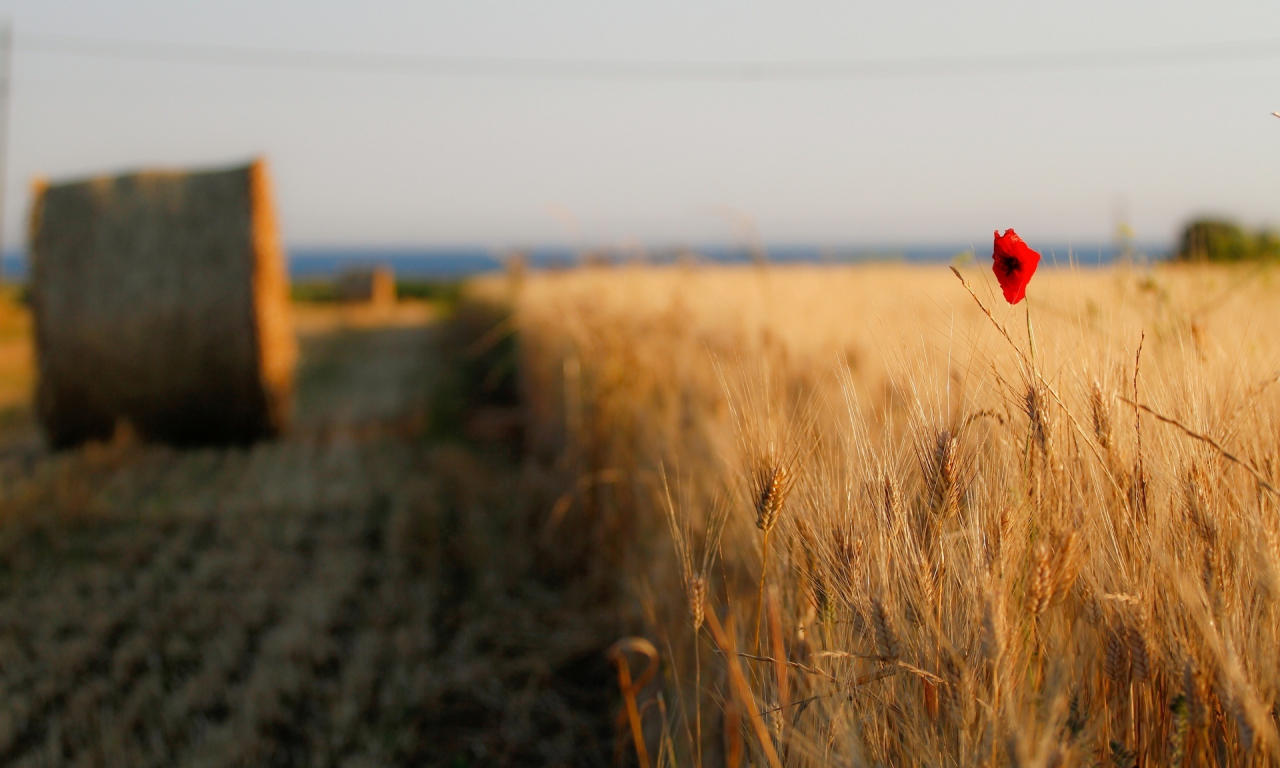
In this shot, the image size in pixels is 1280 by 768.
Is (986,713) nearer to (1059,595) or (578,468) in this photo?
(1059,595)

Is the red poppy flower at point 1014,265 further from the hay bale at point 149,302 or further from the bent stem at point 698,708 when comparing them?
the hay bale at point 149,302

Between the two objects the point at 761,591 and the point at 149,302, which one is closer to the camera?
the point at 761,591

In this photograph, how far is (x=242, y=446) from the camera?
5.27 meters

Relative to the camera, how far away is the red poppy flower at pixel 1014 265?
2.85 ft

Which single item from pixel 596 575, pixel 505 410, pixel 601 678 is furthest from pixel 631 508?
pixel 505 410

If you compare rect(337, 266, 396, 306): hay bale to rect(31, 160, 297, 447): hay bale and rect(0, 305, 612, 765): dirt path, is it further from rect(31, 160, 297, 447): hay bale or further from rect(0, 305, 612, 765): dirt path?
rect(0, 305, 612, 765): dirt path

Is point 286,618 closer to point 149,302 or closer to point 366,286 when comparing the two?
point 149,302

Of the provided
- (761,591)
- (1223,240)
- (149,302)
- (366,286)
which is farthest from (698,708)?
(366,286)

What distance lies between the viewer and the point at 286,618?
275 cm

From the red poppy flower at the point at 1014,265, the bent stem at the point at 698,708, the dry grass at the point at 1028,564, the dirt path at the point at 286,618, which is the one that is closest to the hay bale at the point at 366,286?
the dirt path at the point at 286,618

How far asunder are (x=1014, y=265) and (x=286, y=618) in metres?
2.59

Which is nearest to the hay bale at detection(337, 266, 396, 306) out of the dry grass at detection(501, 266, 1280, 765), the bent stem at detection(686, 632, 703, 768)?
the bent stem at detection(686, 632, 703, 768)

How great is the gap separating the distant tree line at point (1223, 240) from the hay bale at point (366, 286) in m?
13.4

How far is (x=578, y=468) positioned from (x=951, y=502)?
94.0 inches
